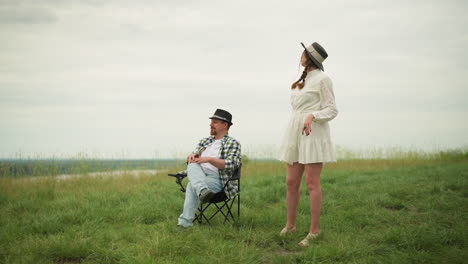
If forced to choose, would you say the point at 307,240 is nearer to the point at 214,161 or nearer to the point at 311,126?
the point at 311,126

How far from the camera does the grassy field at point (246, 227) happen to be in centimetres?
307

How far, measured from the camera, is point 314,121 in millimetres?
3289

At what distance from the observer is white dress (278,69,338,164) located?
10.6ft

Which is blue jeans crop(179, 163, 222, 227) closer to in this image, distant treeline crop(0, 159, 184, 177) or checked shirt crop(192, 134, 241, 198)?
checked shirt crop(192, 134, 241, 198)

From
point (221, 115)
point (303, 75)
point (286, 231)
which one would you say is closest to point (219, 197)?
point (286, 231)

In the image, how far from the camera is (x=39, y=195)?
6215 millimetres

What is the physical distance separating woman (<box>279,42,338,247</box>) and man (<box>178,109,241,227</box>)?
0.75 meters

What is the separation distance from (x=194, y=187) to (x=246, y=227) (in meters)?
0.71

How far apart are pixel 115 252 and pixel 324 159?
78.4 inches

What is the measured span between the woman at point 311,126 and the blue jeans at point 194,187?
0.92 m

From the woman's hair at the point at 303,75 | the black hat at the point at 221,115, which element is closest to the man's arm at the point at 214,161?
the black hat at the point at 221,115

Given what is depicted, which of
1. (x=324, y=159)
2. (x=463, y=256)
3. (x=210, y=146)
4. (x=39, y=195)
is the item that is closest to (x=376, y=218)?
(x=463, y=256)

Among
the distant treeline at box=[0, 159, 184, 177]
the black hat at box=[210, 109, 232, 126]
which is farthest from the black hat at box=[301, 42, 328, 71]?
the distant treeline at box=[0, 159, 184, 177]

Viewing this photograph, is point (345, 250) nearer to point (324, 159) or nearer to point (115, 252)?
point (324, 159)
